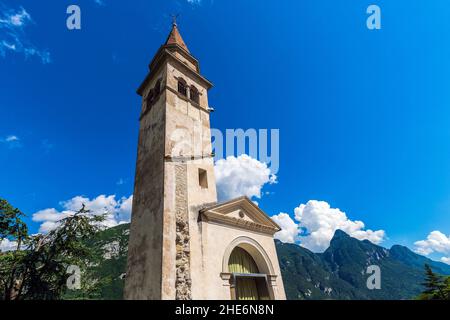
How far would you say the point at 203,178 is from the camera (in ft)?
39.2

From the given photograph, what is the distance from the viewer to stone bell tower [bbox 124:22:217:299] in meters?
8.45

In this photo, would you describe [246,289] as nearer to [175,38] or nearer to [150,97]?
[150,97]

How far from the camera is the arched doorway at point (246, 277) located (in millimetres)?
10391

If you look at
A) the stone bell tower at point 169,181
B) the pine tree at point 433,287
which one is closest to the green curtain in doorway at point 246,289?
the stone bell tower at point 169,181

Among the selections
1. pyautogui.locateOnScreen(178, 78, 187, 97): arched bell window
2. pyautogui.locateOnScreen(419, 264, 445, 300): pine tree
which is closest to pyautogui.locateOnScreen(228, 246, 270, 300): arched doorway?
pyautogui.locateOnScreen(178, 78, 187, 97): arched bell window

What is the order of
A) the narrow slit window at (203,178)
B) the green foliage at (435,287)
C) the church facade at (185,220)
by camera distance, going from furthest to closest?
the green foliage at (435,287) < the narrow slit window at (203,178) < the church facade at (185,220)

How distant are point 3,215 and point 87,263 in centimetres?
557

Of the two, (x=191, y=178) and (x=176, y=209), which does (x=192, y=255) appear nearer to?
(x=176, y=209)

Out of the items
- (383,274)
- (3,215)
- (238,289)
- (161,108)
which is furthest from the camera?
(383,274)

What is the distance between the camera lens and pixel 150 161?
449 inches

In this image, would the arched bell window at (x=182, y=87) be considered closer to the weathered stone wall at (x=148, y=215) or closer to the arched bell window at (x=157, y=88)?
the arched bell window at (x=157, y=88)

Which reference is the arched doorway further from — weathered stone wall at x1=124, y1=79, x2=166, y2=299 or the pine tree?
the pine tree

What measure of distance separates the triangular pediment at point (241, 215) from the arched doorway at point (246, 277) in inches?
51.1
